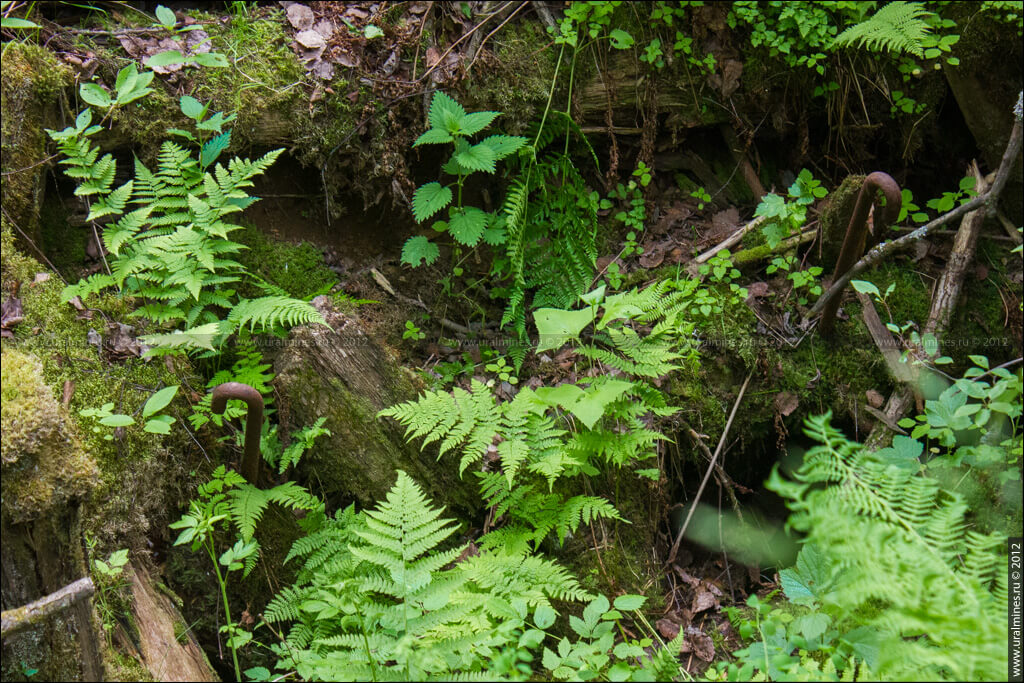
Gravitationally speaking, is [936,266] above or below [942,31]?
below

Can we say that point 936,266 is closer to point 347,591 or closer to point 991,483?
point 991,483

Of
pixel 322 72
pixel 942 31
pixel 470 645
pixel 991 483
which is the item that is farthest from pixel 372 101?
pixel 991 483

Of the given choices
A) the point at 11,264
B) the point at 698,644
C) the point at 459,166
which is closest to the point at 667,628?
the point at 698,644

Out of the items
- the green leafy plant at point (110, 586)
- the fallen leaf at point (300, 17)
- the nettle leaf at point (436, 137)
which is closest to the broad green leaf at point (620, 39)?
the nettle leaf at point (436, 137)

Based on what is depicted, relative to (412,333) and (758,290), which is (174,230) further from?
(758,290)

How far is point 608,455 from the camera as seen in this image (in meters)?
3.23

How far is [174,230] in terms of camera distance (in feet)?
12.4

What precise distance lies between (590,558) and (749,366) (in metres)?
1.52

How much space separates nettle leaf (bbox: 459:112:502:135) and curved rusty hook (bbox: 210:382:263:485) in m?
1.82

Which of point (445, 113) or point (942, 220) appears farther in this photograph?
point (445, 113)

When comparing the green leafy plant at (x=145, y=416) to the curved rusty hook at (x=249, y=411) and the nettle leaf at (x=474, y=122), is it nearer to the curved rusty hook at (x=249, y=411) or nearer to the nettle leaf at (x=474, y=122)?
the curved rusty hook at (x=249, y=411)

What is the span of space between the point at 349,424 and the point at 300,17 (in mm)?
2639

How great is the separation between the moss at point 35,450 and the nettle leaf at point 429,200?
78.9 inches

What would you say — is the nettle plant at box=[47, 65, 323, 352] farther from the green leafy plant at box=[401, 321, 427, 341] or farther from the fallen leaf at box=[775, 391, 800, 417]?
the fallen leaf at box=[775, 391, 800, 417]
